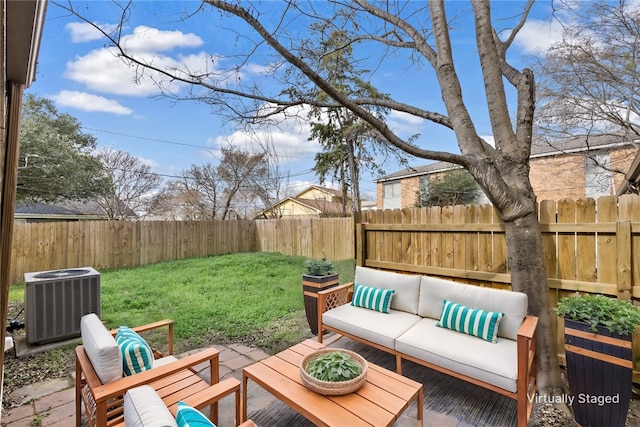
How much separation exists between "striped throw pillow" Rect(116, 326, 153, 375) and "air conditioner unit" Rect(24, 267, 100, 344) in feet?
7.84

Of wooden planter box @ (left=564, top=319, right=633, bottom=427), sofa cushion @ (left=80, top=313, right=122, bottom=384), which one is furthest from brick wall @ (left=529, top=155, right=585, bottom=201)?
sofa cushion @ (left=80, top=313, right=122, bottom=384)

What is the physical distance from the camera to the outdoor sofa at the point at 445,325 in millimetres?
2254

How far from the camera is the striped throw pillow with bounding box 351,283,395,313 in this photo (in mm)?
3414

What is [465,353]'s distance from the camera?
2447mm

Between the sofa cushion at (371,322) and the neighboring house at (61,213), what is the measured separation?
1526cm

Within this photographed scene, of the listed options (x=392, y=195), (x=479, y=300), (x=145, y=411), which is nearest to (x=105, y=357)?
(x=145, y=411)

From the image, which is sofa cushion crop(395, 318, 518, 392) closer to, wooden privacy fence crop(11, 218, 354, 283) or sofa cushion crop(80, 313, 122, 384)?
sofa cushion crop(80, 313, 122, 384)

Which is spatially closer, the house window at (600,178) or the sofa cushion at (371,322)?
Result: the sofa cushion at (371,322)

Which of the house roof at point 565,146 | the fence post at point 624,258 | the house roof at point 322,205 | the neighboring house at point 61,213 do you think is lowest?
the fence post at point 624,258

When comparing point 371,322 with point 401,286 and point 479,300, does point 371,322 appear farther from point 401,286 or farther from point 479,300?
point 479,300

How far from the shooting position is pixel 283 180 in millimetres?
13500

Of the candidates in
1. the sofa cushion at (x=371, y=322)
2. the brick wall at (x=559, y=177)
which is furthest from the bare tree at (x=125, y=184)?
the brick wall at (x=559, y=177)

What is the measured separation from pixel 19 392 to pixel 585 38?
10.8 m

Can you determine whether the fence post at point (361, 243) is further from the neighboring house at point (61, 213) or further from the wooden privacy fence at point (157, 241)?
the neighboring house at point (61, 213)
